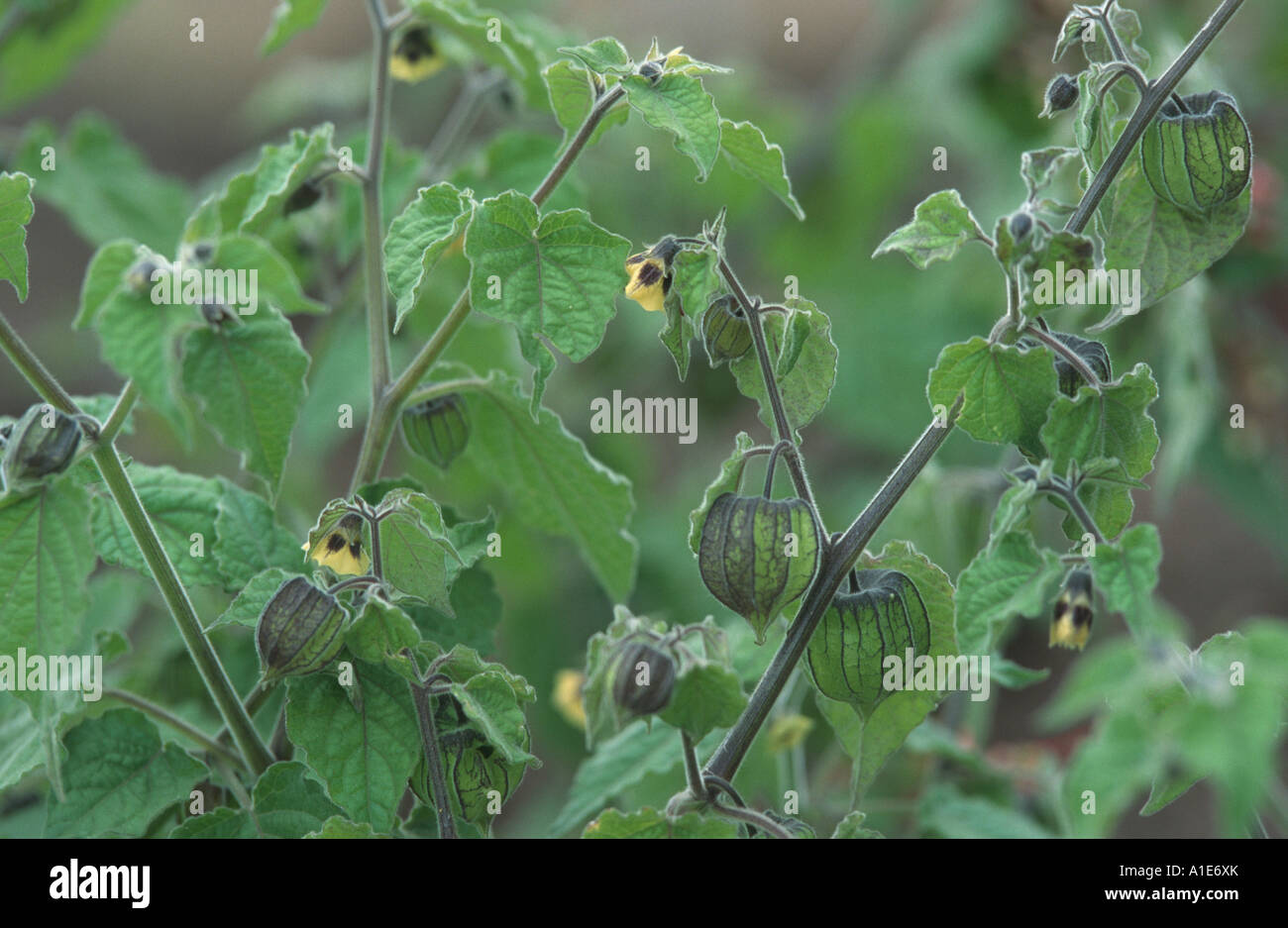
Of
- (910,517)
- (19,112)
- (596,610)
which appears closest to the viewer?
(910,517)

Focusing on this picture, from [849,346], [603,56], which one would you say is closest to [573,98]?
[603,56]

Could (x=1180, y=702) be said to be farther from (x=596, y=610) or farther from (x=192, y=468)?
(x=192, y=468)

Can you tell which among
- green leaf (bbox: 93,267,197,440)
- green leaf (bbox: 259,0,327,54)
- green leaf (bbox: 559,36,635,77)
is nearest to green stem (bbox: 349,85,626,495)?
green leaf (bbox: 559,36,635,77)

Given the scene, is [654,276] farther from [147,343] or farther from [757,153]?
[147,343]

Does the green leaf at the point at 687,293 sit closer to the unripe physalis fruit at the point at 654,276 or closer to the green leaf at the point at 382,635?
the unripe physalis fruit at the point at 654,276

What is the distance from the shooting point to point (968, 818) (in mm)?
703

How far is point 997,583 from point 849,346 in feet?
3.19

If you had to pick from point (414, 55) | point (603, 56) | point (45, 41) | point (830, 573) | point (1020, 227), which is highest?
point (45, 41)

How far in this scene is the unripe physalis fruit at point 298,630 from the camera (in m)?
0.45

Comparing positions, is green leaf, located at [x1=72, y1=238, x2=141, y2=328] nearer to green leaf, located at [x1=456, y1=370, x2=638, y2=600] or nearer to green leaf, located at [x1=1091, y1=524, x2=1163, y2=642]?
green leaf, located at [x1=456, y1=370, x2=638, y2=600]
